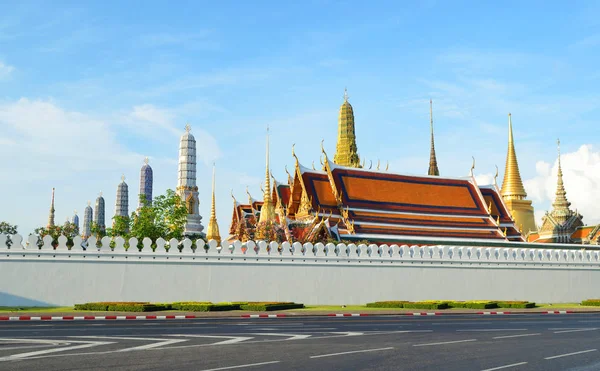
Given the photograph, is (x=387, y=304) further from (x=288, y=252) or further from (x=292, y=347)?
(x=292, y=347)

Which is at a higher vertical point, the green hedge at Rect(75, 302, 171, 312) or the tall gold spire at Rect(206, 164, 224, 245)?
the tall gold spire at Rect(206, 164, 224, 245)

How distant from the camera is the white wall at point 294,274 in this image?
25.0m

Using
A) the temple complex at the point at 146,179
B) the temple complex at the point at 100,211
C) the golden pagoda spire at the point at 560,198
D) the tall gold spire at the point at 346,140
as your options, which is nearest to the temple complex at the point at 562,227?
the golden pagoda spire at the point at 560,198

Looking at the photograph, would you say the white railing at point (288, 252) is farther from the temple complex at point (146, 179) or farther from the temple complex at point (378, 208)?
the temple complex at point (146, 179)

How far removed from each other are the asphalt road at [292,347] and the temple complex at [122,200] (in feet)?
353

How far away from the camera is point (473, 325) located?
18.8 metres

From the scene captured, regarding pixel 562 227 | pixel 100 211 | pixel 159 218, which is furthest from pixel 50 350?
pixel 100 211

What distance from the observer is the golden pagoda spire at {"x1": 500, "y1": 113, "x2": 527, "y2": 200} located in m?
74.9

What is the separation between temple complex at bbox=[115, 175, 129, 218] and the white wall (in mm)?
98200

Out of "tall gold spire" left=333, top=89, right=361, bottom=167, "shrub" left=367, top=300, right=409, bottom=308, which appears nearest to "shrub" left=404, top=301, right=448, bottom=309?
"shrub" left=367, top=300, right=409, bottom=308

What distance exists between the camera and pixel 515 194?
74688 mm

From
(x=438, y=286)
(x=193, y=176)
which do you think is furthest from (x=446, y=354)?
(x=193, y=176)

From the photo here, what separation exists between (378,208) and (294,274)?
56.9 feet

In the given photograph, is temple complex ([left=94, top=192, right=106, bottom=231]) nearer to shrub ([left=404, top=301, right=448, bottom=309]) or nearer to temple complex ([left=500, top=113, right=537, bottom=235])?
temple complex ([left=500, top=113, right=537, bottom=235])
